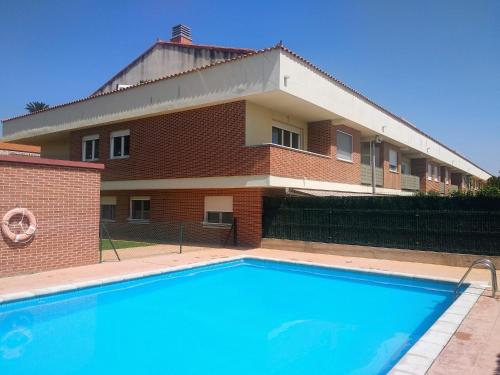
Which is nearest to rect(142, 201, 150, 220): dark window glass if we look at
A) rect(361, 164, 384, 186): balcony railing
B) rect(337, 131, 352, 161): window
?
rect(337, 131, 352, 161): window

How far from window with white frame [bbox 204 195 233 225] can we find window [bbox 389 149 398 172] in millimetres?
14859

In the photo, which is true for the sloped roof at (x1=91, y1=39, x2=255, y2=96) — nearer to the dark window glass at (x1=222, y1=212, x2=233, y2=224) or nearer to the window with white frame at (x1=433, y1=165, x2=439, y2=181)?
the dark window glass at (x1=222, y1=212, x2=233, y2=224)

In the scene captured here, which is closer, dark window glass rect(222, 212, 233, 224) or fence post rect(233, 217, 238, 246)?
fence post rect(233, 217, 238, 246)

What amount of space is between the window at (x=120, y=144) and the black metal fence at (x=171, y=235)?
4.17 metres

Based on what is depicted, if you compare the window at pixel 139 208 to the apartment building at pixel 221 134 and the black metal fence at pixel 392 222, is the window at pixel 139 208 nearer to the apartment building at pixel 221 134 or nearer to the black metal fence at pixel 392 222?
the apartment building at pixel 221 134

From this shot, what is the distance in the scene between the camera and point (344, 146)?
2289 cm

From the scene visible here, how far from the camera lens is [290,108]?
19062 mm

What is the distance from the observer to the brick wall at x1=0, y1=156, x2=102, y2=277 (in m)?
10.9

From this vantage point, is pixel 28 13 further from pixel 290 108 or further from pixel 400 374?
pixel 400 374

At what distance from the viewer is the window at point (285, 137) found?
1996 cm

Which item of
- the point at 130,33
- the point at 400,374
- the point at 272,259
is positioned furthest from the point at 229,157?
A: the point at 400,374

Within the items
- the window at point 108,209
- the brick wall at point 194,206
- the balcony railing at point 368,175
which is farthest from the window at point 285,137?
the window at point 108,209

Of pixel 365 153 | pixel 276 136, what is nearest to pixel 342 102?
pixel 276 136

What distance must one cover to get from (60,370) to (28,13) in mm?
13614
